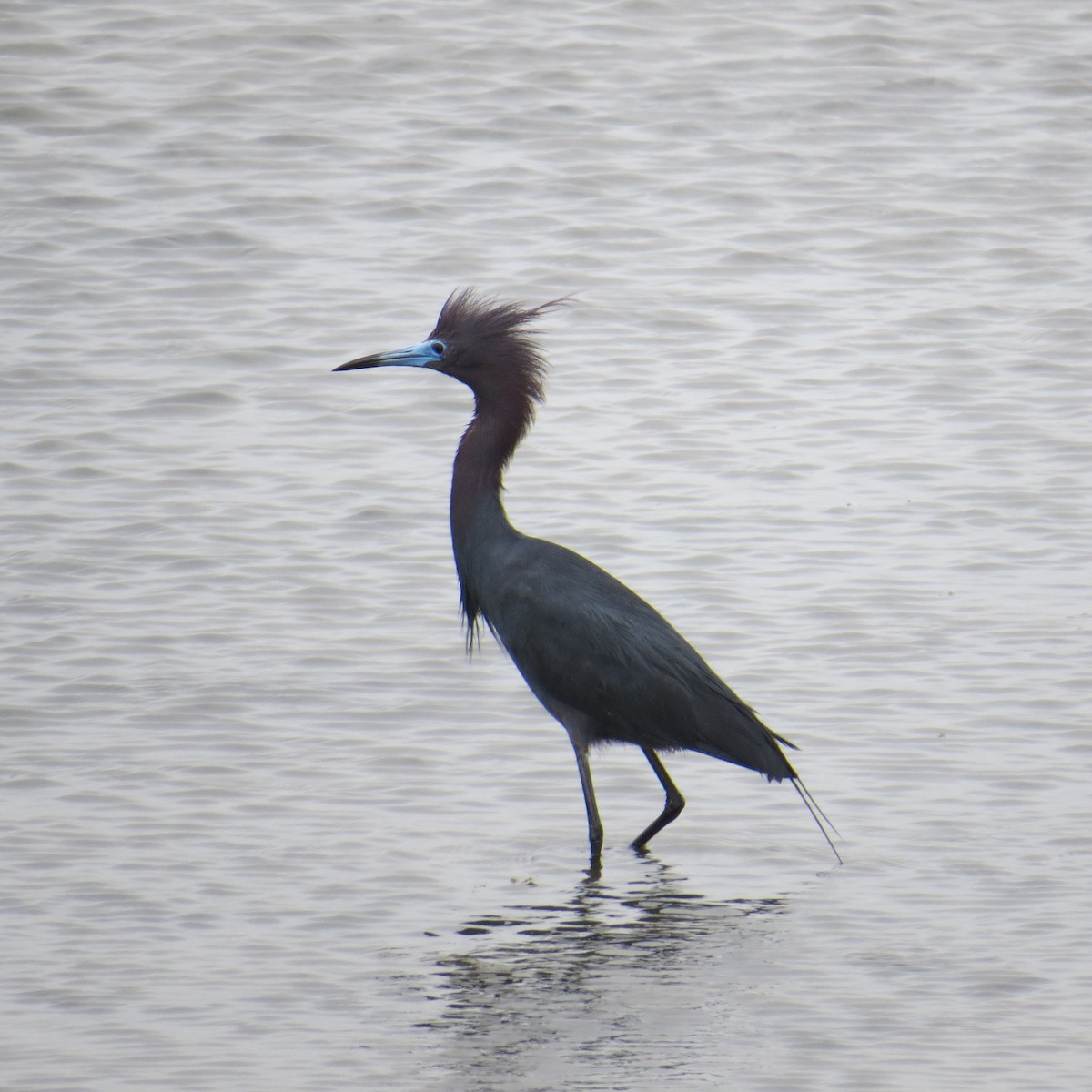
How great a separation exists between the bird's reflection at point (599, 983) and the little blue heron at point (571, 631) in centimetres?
42

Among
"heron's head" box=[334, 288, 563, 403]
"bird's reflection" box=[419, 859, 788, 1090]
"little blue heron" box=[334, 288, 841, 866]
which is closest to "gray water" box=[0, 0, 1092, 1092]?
"bird's reflection" box=[419, 859, 788, 1090]

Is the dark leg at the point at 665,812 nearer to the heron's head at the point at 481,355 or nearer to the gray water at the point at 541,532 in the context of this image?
the gray water at the point at 541,532

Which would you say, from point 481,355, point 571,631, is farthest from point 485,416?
point 571,631

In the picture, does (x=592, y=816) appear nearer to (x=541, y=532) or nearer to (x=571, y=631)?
(x=571, y=631)

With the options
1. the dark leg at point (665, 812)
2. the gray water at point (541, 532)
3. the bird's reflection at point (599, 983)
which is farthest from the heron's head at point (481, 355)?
the bird's reflection at point (599, 983)

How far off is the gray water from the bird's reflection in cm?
2

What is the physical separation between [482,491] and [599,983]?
2.13 meters

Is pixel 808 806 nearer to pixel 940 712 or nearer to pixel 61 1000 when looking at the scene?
pixel 940 712

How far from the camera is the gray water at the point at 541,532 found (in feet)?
18.6

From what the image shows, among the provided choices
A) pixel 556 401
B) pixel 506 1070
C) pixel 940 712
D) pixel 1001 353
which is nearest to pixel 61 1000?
pixel 506 1070

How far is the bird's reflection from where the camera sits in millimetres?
5203

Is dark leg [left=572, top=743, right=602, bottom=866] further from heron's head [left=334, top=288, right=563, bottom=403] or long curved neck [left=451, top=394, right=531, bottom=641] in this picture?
heron's head [left=334, top=288, right=563, bottom=403]

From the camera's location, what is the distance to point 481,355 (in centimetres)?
747

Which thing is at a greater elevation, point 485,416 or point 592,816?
point 485,416
